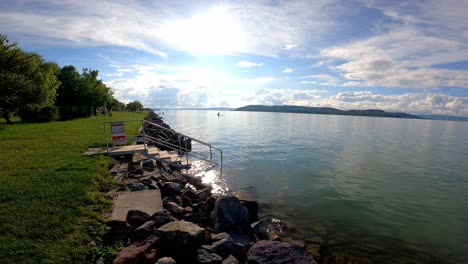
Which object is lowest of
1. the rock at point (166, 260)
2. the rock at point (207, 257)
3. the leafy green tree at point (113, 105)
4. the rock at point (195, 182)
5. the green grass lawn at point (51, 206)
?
the rock at point (195, 182)

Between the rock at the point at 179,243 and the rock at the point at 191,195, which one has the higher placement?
the rock at the point at 179,243

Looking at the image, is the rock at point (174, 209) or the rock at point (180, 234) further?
the rock at point (174, 209)

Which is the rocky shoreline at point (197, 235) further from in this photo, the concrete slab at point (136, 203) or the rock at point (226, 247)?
the concrete slab at point (136, 203)

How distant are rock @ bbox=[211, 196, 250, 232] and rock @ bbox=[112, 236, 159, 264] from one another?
2895mm

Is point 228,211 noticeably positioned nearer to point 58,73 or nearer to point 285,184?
point 285,184

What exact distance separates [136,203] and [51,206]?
7.61 ft

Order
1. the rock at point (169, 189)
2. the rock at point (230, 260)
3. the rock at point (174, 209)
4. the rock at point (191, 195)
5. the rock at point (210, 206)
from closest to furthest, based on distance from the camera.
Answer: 1. the rock at point (230, 260)
2. the rock at point (174, 209)
3. the rock at point (210, 206)
4. the rock at point (169, 189)
5. the rock at point (191, 195)

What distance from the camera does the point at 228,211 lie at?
9.09 m

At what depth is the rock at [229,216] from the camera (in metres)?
8.77

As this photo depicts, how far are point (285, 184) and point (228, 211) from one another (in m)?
8.60

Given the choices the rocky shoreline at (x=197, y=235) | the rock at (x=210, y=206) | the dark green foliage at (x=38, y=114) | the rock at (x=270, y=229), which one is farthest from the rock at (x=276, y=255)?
the dark green foliage at (x=38, y=114)

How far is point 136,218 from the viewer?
7363 millimetres

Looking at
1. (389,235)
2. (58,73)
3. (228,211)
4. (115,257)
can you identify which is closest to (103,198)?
(115,257)

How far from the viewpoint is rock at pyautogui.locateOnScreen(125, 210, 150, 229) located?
24.0 feet
